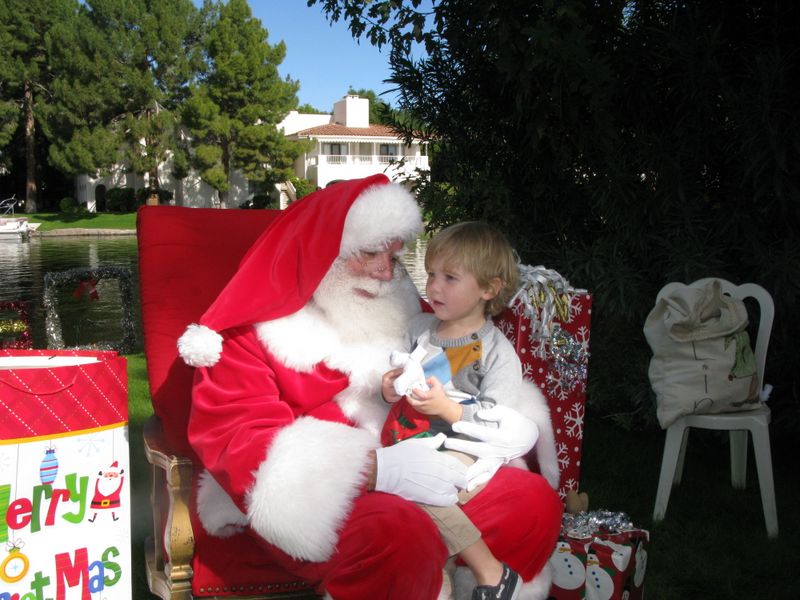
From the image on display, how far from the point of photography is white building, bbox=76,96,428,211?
3291 centimetres

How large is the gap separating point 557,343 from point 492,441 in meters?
0.52

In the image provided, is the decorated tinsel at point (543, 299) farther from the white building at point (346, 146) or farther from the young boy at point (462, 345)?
the white building at point (346, 146)

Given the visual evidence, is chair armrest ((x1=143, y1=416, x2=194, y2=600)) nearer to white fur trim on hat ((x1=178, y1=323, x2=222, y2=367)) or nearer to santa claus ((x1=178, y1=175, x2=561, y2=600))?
santa claus ((x1=178, y1=175, x2=561, y2=600))

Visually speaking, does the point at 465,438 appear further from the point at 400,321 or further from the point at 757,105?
the point at 757,105

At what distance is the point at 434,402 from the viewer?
2.02 metres

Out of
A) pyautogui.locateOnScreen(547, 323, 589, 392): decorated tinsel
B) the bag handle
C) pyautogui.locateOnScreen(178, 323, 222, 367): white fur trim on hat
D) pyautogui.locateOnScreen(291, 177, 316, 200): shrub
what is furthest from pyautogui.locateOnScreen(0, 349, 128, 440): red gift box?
pyautogui.locateOnScreen(291, 177, 316, 200): shrub

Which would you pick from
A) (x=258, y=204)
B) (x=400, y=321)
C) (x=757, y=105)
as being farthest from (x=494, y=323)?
(x=258, y=204)

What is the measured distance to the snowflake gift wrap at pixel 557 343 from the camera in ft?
7.82

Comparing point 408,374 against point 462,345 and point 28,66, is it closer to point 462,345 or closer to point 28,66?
point 462,345

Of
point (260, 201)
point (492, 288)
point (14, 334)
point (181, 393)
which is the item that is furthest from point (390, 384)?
point (260, 201)

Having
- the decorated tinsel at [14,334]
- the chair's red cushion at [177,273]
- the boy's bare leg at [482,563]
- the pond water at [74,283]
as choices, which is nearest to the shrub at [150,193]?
the pond water at [74,283]

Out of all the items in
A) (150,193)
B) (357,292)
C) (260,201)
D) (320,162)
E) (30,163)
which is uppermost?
(320,162)

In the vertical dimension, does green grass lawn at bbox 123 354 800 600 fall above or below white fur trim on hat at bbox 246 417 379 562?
below

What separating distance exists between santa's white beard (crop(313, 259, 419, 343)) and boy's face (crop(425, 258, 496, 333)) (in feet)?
0.60
